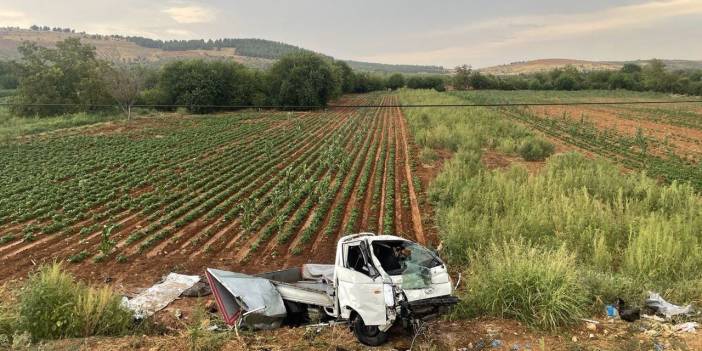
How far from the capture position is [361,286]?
7.21 m

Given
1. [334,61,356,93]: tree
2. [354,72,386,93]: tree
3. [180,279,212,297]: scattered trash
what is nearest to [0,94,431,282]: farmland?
[180,279,212,297]: scattered trash

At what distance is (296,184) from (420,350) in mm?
14475

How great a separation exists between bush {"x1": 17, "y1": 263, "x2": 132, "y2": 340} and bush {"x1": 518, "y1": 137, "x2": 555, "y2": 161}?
76.5 ft

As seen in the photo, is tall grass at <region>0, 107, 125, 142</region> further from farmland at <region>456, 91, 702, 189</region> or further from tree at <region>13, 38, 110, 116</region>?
farmland at <region>456, 91, 702, 189</region>

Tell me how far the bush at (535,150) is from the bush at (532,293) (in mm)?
18853

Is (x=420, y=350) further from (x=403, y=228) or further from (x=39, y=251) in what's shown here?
(x=39, y=251)

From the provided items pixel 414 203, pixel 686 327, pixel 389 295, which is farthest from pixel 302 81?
pixel 686 327

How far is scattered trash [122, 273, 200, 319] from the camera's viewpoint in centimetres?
901

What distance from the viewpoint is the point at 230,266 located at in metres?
12.0

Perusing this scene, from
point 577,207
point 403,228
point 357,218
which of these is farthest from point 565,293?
point 357,218

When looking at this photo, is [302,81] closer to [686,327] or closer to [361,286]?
[361,286]

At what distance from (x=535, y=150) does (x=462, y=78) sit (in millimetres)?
94684

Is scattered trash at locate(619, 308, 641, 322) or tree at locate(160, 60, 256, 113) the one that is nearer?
scattered trash at locate(619, 308, 641, 322)

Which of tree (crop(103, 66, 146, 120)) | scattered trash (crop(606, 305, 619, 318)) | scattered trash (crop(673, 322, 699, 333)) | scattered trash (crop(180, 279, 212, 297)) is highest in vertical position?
tree (crop(103, 66, 146, 120))
